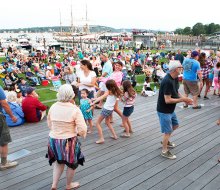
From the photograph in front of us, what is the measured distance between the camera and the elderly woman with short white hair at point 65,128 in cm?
297

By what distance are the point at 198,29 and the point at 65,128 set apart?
69567mm

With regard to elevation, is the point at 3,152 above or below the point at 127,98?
below

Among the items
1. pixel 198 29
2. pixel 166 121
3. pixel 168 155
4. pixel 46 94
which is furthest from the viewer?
pixel 198 29

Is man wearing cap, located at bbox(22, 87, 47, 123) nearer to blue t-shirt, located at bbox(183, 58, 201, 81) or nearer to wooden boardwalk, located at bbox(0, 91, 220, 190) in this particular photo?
wooden boardwalk, located at bbox(0, 91, 220, 190)

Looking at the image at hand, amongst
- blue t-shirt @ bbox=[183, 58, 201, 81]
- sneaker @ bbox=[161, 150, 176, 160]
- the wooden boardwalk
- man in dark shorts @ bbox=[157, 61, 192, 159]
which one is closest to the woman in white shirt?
the wooden boardwalk

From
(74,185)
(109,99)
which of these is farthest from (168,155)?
(74,185)

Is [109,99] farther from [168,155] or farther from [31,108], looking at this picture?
[31,108]

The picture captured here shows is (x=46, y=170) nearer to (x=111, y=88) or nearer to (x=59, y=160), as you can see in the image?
(x=59, y=160)

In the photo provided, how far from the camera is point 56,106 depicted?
303cm

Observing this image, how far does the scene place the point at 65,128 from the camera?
9.89ft

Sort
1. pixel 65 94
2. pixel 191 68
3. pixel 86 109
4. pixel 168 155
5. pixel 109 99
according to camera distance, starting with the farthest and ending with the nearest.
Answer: pixel 191 68 < pixel 86 109 < pixel 109 99 < pixel 168 155 < pixel 65 94

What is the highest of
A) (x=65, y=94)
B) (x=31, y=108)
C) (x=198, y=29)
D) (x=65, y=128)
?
(x=198, y=29)

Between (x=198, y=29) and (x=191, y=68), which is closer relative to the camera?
(x=191, y=68)

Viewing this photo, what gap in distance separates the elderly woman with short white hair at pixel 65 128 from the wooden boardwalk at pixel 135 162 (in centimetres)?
67
